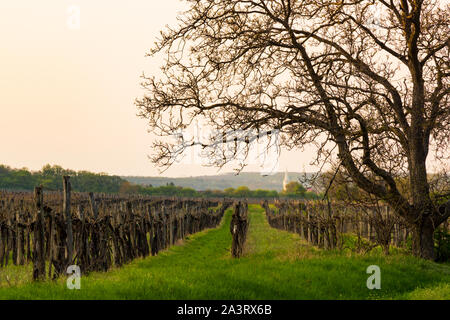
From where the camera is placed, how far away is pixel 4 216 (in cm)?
2020

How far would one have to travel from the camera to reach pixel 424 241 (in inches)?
633

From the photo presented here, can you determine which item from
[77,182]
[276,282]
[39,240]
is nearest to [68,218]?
[39,240]

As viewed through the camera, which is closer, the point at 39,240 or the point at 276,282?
the point at 276,282

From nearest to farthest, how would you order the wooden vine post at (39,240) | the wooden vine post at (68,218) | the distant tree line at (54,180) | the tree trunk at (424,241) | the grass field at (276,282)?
the grass field at (276,282), the wooden vine post at (39,240), the wooden vine post at (68,218), the tree trunk at (424,241), the distant tree line at (54,180)

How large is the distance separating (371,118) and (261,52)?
4212 millimetres

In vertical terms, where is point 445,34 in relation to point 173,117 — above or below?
above

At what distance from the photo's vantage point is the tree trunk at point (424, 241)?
15.9 meters

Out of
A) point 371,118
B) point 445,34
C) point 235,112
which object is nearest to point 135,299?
point 235,112

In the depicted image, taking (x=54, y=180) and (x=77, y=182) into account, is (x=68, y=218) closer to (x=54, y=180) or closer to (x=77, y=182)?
(x=54, y=180)

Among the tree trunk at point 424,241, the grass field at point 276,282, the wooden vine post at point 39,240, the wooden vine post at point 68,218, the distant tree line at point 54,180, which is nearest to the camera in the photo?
the grass field at point 276,282

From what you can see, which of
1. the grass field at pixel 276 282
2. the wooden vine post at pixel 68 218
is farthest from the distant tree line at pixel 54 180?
the grass field at pixel 276 282

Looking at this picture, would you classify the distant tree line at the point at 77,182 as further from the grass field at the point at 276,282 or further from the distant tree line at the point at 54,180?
the grass field at the point at 276,282

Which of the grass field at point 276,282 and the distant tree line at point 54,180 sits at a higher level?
the distant tree line at point 54,180

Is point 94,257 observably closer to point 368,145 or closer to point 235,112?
point 235,112
